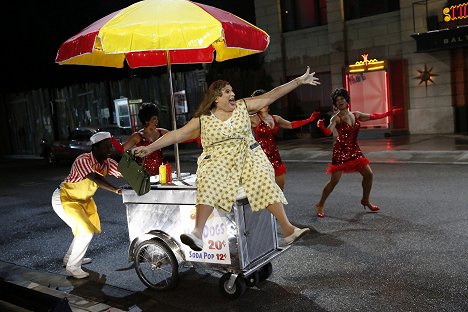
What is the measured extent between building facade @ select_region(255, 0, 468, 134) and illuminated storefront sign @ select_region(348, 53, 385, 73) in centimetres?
4

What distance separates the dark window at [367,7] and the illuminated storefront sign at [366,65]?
1.84 metres

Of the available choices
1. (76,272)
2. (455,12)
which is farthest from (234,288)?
(455,12)

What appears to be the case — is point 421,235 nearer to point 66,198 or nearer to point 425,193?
point 425,193

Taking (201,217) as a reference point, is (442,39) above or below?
above

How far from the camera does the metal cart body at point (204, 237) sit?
15.3 feet

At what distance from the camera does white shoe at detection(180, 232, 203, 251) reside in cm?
443

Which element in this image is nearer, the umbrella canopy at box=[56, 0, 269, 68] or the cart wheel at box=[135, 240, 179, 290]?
the umbrella canopy at box=[56, 0, 269, 68]

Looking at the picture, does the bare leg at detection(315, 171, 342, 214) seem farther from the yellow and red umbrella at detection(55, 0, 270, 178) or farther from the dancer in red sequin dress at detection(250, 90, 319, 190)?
the yellow and red umbrella at detection(55, 0, 270, 178)

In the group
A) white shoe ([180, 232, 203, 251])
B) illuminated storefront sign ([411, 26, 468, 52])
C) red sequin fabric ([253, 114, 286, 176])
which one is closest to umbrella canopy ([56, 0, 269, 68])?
white shoe ([180, 232, 203, 251])

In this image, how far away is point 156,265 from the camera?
511 cm

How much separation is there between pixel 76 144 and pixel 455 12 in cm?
1497

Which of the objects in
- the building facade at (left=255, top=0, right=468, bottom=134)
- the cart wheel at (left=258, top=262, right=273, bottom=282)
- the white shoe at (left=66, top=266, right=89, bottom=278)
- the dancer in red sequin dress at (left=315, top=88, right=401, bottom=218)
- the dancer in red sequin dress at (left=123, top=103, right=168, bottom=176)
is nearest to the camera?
the cart wheel at (left=258, top=262, right=273, bottom=282)

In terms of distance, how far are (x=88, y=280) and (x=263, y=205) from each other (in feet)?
8.45

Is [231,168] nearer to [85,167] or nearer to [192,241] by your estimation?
[192,241]
